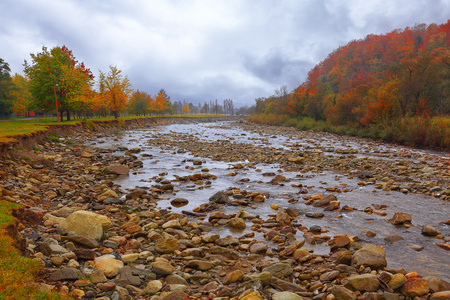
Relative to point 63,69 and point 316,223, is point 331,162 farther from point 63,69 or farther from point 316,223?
point 63,69

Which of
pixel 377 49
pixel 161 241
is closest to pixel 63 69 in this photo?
pixel 161 241

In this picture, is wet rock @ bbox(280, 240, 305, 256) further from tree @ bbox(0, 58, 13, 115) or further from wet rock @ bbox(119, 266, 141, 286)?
tree @ bbox(0, 58, 13, 115)

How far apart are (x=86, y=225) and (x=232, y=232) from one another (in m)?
3.68

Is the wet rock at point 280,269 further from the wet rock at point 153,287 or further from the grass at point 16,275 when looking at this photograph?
the grass at point 16,275

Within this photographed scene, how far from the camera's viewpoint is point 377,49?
242 feet

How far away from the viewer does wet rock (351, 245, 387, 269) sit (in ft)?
17.8

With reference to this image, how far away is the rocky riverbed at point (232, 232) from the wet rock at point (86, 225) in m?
0.03

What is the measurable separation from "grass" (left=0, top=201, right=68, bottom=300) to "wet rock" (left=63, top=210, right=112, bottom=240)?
1.74m

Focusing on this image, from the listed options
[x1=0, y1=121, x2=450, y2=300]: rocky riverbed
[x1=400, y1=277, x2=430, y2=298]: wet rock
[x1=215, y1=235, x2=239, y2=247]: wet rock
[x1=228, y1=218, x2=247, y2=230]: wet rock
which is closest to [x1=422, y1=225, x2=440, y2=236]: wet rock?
[x1=0, y1=121, x2=450, y2=300]: rocky riverbed

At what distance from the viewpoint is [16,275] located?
373cm

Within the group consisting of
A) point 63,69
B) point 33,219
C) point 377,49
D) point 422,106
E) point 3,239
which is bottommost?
point 33,219

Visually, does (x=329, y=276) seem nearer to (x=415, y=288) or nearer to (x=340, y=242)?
(x=415, y=288)

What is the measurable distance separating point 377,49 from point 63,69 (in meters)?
73.4

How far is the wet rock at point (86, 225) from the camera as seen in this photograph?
20.9 ft
